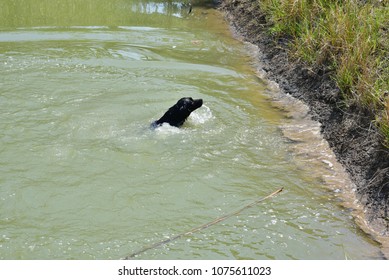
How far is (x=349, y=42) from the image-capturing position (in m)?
7.30

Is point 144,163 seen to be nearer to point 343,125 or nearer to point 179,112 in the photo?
point 179,112

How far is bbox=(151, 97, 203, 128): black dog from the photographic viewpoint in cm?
657

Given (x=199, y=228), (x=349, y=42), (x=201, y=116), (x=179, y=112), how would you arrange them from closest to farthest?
(x=199, y=228) < (x=179, y=112) < (x=201, y=116) < (x=349, y=42)

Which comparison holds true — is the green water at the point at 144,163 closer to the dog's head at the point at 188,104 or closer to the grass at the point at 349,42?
the dog's head at the point at 188,104

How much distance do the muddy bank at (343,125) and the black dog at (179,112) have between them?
165cm

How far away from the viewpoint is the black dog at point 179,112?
6570mm

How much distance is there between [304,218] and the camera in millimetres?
5078

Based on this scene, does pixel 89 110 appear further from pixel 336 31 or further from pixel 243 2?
pixel 243 2

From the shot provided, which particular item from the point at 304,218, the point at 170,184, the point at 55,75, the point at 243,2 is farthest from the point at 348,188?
the point at 243,2

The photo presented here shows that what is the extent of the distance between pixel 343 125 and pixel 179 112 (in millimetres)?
1956

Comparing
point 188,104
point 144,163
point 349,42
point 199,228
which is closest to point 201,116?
point 188,104

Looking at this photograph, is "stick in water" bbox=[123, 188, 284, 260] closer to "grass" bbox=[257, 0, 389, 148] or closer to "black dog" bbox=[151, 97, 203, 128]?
"grass" bbox=[257, 0, 389, 148]

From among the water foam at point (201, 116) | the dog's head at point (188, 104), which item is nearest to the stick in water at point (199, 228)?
the dog's head at point (188, 104)

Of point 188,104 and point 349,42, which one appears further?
point 349,42
